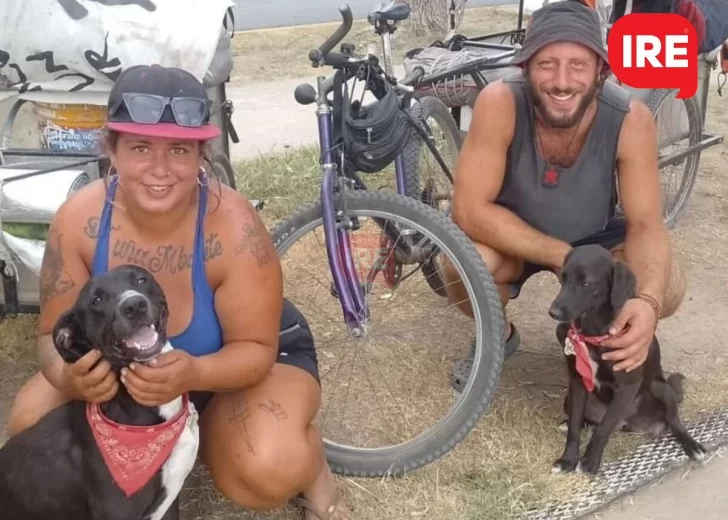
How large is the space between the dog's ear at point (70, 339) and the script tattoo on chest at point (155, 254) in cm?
33

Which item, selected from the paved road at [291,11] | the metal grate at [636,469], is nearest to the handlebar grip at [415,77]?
the metal grate at [636,469]

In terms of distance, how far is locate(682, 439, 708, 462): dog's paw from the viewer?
311 cm

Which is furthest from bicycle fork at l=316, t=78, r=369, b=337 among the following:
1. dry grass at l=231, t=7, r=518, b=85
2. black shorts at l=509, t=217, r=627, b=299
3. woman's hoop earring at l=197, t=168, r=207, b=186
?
dry grass at l=231, t=7, r=518, b=85

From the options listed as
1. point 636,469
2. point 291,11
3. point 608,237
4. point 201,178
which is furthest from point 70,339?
point 291,11

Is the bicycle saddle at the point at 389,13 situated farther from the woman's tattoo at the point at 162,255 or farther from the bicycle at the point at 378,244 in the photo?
the woman's tattoo at the point at 162,255

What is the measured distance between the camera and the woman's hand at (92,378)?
6.99 ft

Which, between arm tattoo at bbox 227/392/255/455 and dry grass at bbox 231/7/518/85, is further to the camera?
dry grass at bbox 231/7/518/85

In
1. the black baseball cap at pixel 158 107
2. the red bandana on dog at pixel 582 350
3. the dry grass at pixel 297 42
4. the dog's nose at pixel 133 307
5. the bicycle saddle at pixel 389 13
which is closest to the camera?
the dog's nose at pixel 133 307

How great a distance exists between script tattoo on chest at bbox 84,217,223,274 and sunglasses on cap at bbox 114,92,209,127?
0.36m

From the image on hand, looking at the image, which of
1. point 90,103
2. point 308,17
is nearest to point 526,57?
point 90,103

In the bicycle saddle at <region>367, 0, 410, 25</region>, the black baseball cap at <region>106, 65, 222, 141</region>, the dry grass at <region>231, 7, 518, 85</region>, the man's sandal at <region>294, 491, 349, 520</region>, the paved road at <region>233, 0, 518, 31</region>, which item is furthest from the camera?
the paved road at <region>233, 0, 518, 31</region>

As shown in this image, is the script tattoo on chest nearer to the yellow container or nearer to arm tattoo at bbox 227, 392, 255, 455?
arm tattoo at bbox 227, 392, 255, 455

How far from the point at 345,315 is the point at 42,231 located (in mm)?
1026

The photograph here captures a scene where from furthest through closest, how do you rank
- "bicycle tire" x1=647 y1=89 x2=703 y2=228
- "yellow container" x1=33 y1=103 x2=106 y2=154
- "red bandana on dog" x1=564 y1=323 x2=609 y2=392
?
1. "bicycle tire" x1=647 y1=89 x2=703 y2=228
2. "yellow container" x1=33 y1=103 x2=106 y2=154
3. "red bandana on dog" x1=564 y1=323 x2=609 y2=392
